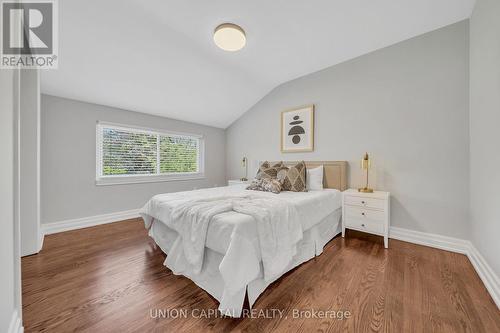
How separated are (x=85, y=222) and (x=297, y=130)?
3857 mm

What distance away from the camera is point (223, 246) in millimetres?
1340

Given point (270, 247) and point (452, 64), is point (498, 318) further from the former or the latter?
point (452, 64)

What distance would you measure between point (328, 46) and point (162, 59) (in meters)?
2.34

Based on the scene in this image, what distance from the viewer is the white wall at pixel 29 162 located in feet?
6.66

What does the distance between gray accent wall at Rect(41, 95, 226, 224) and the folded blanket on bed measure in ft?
7.34

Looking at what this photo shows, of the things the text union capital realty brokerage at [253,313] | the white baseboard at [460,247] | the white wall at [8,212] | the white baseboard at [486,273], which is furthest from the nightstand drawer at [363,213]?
the white wall at [8,212]

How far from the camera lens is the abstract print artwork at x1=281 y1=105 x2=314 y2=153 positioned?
333cm

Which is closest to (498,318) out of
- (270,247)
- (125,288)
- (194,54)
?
(270,247)

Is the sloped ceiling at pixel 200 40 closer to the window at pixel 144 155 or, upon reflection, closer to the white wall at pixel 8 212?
the window at pixel 144 155

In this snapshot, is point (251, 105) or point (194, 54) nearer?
point (194, 54)

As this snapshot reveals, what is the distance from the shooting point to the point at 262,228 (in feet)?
4.67

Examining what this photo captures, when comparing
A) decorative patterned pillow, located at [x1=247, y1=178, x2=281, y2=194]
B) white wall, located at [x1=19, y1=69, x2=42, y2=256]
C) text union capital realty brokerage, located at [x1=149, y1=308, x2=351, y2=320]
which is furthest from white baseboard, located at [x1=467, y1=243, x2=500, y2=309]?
white wall, located at [x1=19, y1=69, x2=42, y2=256]

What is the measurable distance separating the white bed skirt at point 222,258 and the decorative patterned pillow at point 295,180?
0.56 meters

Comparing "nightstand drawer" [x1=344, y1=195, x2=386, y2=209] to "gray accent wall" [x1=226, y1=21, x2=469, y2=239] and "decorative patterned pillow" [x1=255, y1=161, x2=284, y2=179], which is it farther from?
"decorative patterned pillow" [x1=255, y1=161, x2=284, y2=179]
